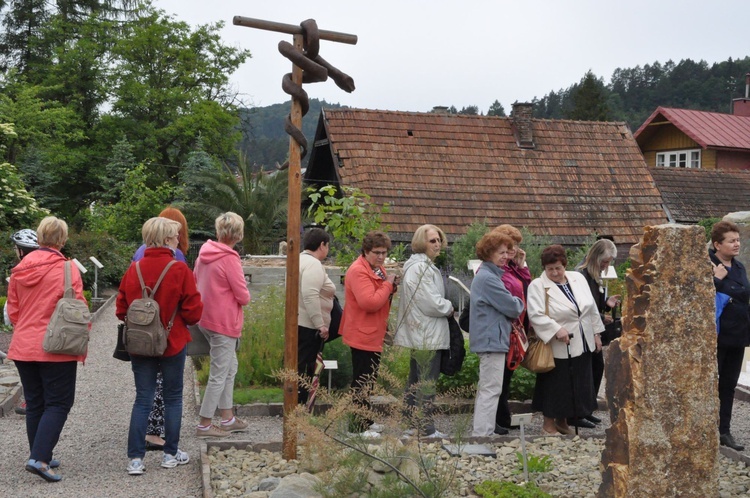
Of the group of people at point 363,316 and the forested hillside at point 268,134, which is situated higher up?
the forested hillside at point 268,134

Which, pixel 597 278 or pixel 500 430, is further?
pixel 597 278

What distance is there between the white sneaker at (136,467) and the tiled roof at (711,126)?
35899 millimetres

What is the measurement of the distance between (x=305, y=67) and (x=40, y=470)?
10.6ft

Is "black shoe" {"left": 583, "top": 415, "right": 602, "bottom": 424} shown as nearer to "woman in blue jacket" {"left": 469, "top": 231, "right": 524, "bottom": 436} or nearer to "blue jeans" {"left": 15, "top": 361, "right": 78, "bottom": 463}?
"woman in blue jacket" {"left": 469, "top": 231, "right": 524, "bottom": 436}

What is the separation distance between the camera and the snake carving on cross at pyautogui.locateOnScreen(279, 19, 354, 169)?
244 inches

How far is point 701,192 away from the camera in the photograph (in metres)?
30.5

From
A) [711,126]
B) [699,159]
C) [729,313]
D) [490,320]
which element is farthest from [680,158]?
[490,320]

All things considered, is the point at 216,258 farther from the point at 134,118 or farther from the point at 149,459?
the point at 134,118

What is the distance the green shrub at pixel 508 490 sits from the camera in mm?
5562

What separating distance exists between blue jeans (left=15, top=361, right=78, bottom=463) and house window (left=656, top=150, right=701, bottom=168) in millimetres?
36642

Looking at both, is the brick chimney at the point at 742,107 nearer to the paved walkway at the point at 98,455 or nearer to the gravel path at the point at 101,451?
the gravel path at the point at 101,451

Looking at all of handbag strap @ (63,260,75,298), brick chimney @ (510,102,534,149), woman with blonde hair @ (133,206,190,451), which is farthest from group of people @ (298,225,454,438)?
brick chimney @ (510,102,534,149)

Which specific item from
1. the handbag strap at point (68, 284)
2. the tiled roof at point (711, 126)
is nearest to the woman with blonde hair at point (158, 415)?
the handbag strap at point (68, 284)

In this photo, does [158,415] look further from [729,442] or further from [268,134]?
[268,134]
